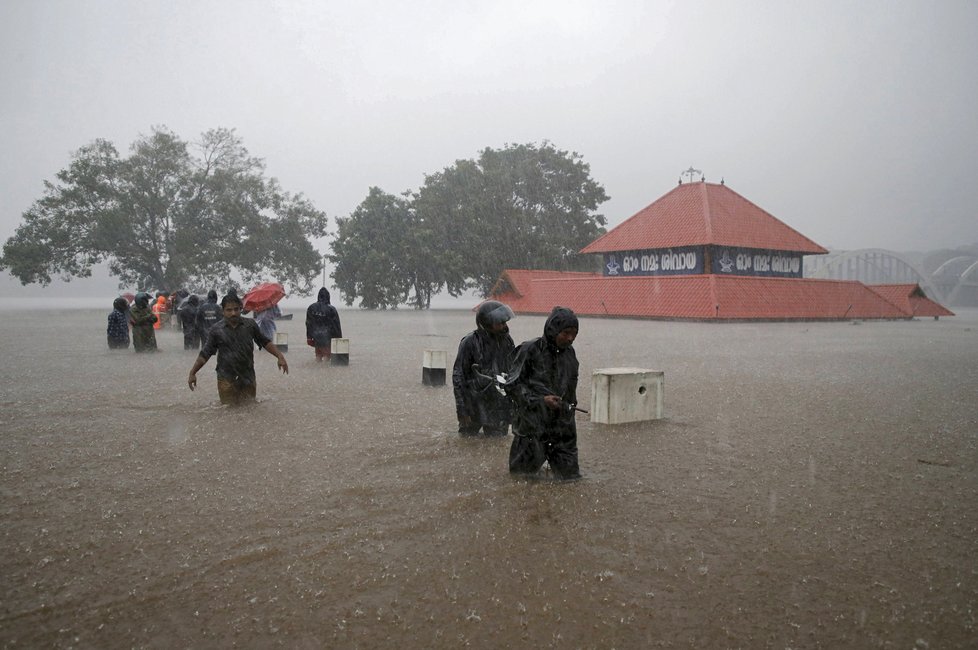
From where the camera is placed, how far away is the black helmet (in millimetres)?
6469

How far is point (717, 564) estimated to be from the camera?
12.2ft

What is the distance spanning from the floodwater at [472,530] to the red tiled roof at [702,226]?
1200 inches

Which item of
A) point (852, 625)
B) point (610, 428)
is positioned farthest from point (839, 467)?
point (852, 625)

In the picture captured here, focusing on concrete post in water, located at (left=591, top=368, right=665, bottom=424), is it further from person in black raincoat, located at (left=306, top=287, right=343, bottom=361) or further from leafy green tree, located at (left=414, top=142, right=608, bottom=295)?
leafy green tree, located at (left=414, top=142, right=608, bottom=295)

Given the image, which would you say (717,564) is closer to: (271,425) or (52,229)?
A: (271,425)

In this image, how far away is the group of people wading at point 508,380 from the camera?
5.19 metres

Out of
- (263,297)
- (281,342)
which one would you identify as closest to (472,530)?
(263,297)

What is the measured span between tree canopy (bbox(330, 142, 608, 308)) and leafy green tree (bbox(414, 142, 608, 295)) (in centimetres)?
8

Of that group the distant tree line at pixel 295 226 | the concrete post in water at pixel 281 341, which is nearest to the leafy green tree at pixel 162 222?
the distant tree line at pixel 295 226

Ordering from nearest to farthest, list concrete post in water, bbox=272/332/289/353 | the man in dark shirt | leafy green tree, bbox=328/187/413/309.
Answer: the man in dark shirt, concrete post in water, bbox=272/332/289/353, leafy green tree, bbox=328/187/413/309

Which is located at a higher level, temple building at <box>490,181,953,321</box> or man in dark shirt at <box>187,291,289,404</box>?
temple building at <box>490,181,953,321</box>

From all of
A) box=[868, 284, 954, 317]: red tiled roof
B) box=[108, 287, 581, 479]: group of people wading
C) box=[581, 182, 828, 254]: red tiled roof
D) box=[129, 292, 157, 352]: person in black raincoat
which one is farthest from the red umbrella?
box=[868, 284, 954, 317]: red tiled roof

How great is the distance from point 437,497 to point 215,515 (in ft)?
4.61

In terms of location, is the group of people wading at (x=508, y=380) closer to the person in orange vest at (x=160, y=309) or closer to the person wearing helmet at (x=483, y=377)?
the person wearing helmet at (x=483, y=377)
